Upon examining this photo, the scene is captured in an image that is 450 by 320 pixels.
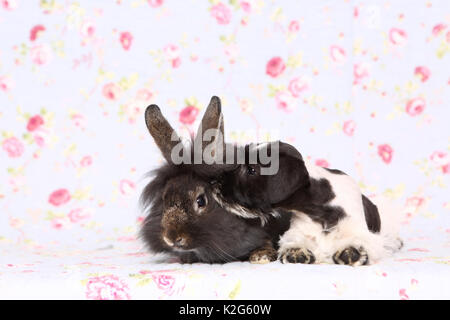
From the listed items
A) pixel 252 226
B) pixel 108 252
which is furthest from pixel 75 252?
pixel 252 226

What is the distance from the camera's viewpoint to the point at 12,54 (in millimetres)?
4164

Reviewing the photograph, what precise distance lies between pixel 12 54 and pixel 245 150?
205cm

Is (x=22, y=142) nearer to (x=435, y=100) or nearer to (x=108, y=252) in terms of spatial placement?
(x=108, y=252)

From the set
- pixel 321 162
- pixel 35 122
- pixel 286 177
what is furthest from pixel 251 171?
pixel 35 122

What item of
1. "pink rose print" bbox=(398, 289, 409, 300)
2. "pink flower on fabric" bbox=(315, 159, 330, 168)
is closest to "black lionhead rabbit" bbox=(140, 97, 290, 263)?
"pink rose print" bbox=(398, 289, 409, 300)

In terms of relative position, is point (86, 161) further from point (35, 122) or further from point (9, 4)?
point (9, 4)

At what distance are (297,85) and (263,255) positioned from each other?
5.55 feet

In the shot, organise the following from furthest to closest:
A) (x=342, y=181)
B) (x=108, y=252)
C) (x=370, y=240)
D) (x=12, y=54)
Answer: (x=12, y=54) < (x=108, y=252) < (x=342, y=181) < (x=370, y=240)

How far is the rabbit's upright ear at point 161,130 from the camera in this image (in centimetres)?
279

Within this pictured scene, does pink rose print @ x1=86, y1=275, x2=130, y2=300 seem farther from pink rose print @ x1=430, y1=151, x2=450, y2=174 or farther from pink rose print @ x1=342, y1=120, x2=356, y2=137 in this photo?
pink rose print @ x1=430, y1=151, x2=450, y2=174

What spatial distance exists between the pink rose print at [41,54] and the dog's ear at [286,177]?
2.03 meters

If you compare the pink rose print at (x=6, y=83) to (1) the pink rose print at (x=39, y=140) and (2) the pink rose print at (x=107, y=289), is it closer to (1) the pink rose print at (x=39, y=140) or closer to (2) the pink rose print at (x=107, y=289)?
(1) the pink rose print at (x=39, y=140)

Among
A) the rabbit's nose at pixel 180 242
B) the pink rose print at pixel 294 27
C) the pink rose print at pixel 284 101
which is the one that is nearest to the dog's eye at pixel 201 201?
the rabbit's nose at pixel 180 242

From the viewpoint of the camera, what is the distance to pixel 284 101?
4.20 metres
